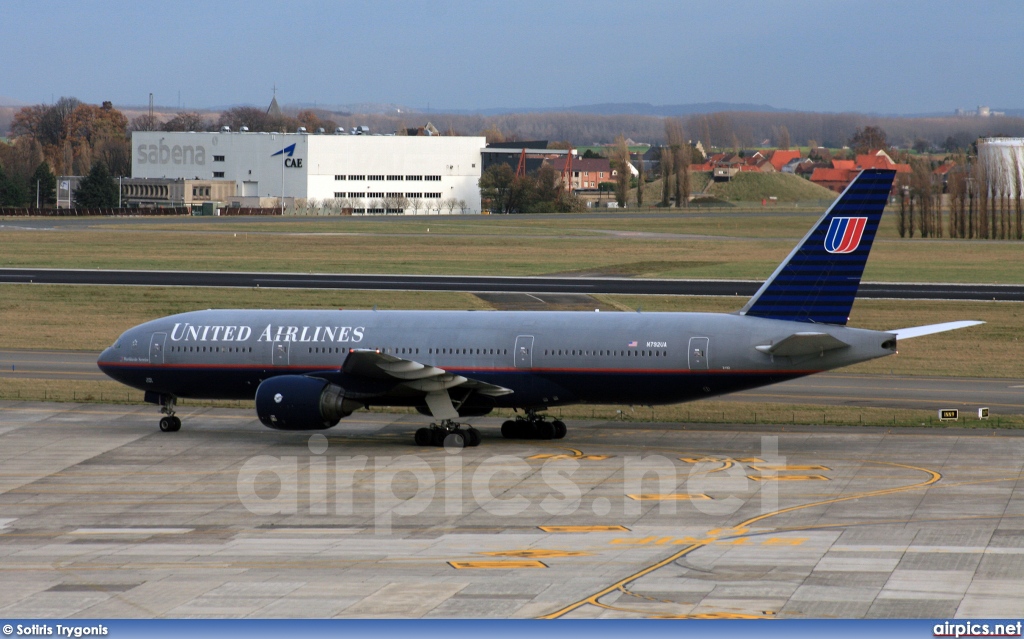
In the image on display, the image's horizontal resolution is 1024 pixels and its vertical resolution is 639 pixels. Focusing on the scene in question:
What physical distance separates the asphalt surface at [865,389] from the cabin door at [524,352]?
1276 centimetres

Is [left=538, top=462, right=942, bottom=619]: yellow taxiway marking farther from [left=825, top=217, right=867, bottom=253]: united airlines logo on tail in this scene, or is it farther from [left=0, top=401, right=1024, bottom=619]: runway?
[left=825, top=217, right=867, bottom=253]: united airlines logo on tail

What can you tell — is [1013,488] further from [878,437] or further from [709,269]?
[709,269]

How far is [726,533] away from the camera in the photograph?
92.8ft

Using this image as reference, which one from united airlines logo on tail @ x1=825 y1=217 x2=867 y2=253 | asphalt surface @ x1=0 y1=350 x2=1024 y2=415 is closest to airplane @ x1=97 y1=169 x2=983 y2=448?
united airlines logo on tail @ x1=825 y1=217 x2=867 y2=253

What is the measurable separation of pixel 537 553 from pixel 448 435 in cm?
1371

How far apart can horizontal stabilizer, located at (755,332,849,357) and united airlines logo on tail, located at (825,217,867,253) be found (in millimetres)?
→ 3303

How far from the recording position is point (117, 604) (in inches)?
882

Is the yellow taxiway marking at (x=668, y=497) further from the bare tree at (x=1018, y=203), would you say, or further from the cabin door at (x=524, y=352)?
the bare tree at (x=1018, y=203)

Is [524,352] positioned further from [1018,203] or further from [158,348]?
[1018,203]

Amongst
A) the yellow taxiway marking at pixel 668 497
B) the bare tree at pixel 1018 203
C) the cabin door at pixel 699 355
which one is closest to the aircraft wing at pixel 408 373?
the cabin door at pixel 699 355

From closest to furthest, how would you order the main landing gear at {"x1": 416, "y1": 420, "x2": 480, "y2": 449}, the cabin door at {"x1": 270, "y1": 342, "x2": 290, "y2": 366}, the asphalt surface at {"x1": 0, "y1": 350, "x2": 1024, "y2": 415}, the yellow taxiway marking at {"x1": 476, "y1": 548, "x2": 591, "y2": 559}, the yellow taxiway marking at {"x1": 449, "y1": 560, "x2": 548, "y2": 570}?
the yellow taxiway marking at {"x1": 449, "y1": 560, "x2": 548, "y2": 570}
the yellow taxiway marking at {"x1": 476, "y1": 548, "x2": 591, "y2": 559}
the main landing gear at {"x1": 416, "y1": 420, "x2": 480, "y2": 449}
the cabin door at {"x1": 270, "y1": 342, "x2": 290, "y2": 366}
the asphalt surface at {"x1": 0, "y1": 350, "x2": 1024, "y2": 415}

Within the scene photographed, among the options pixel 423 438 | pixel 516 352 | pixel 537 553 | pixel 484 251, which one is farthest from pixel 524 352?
pixel 484 251

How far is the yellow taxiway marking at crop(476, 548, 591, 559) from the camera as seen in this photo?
1032 inches

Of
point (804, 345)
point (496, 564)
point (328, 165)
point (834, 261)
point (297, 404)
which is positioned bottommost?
point (496, 564)
